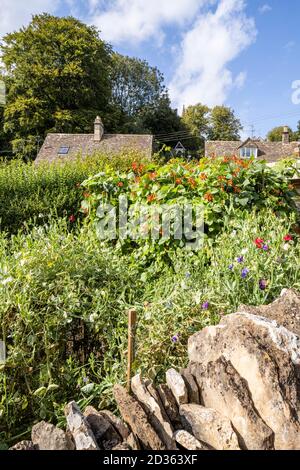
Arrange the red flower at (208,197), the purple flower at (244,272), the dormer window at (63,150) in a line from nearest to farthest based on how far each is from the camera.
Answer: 1. the purple flower at (244,272)
2. the red flower at (208,197)
3. the dormer window at (63,150)

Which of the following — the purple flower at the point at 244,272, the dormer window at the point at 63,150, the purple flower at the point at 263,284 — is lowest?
the purple flower at the point at 263,284

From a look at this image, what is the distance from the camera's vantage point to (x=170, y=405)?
5.17ft

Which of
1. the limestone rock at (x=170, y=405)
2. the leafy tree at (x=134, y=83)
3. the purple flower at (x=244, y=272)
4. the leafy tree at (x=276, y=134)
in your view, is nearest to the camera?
the limestone rock at (x=170, y=405)

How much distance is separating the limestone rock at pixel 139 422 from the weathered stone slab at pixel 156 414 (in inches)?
1.5

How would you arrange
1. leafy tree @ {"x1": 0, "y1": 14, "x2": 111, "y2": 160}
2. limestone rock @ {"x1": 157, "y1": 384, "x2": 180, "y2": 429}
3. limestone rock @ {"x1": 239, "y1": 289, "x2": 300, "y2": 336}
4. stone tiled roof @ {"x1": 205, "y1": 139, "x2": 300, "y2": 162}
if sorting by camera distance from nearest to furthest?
limestone rock @ {"x1": 157, "y1": 384, "x2": 180, "y2": 429}, limestone rock @ {"x1": 239, "y1": 289, "x2": 300, "y2": 336}, leafy tree @ {"x1": 0, "y1": 14, "x2": 111, "y2": 160}, stone tiled roof @ {"x1": 205, "y1": 139, "x2": 300, "y2": 162}

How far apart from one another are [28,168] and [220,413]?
6.67 metres

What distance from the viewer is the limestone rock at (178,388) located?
1.59 m

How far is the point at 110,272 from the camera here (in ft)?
9.53

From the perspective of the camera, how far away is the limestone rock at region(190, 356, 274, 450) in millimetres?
1398

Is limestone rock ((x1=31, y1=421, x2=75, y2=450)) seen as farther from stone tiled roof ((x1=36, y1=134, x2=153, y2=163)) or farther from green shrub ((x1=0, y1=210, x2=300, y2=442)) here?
stone tiled roof ((x1=36, y1=134, x2=153, y2=163))

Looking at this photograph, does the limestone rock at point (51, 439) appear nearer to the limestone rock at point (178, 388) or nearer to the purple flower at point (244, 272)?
the limestone rock at point (178, 388)

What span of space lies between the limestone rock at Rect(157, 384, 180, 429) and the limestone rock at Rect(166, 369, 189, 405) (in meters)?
0.02

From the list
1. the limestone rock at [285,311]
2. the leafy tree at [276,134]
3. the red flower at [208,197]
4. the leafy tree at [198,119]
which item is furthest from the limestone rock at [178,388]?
the leafy tree at [276,134]

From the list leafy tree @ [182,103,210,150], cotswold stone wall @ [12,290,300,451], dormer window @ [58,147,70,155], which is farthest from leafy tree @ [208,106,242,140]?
cotswold stone wall @ [12,290,300,451]
